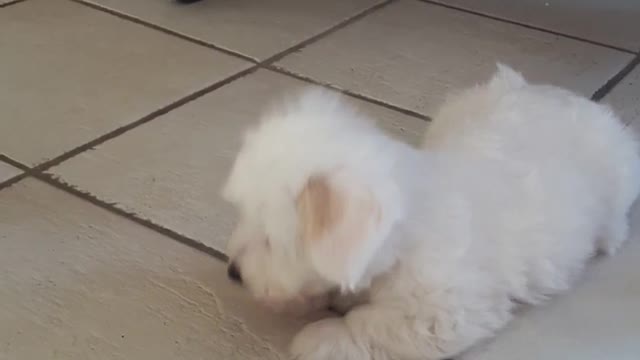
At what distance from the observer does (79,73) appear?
2201 mm

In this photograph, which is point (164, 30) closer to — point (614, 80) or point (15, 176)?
point (15, 176)

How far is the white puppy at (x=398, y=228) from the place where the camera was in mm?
1197

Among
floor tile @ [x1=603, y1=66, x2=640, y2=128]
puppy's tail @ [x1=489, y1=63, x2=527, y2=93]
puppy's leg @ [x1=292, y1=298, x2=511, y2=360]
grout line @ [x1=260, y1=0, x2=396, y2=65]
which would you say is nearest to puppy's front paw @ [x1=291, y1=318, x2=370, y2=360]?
puppy's leg @ [x1=292, y1=298, x2=511, y2=360]

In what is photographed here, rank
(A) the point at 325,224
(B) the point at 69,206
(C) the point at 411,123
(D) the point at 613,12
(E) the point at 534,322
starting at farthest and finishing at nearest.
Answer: (D) the point at 613,12
(C) the point at 411,123
(B) the point at 69,206
(E) the point at 534,322
(A) the point at 325,224

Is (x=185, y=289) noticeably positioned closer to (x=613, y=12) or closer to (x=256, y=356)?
(x=256, y=356)

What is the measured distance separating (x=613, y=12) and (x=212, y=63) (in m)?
1.11

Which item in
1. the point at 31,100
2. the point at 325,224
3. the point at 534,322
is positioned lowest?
the point at 31,100

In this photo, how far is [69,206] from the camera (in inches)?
66.2

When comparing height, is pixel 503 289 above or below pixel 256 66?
above

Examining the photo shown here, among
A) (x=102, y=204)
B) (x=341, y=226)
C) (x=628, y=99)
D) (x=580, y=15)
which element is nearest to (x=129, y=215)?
(x=102, y=204)

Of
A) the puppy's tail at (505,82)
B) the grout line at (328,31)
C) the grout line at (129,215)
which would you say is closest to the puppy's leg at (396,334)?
the grout line at (129,215)

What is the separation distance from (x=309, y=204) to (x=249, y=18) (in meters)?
1.44

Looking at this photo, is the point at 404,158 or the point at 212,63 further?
the point at 212,63

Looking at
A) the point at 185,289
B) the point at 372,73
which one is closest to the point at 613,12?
the point at 372,73
